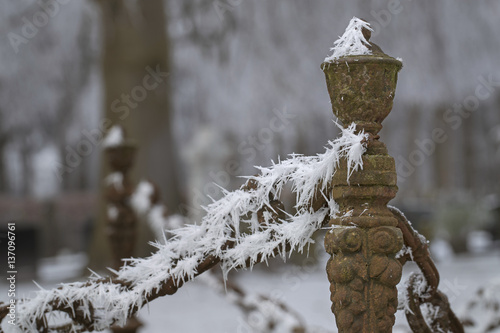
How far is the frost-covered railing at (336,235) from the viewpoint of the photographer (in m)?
1.62

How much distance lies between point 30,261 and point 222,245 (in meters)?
11.0

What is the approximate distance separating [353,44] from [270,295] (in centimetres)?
488

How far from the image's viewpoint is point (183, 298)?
8789 mm

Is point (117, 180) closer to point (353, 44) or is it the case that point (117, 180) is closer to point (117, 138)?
point (117, 138)

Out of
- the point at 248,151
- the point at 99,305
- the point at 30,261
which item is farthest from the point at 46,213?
the point at 99,305

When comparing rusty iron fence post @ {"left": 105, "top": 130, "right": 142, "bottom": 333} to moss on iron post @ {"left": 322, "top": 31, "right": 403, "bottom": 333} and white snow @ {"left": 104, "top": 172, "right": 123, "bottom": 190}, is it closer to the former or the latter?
white snow @ {"left": 104, "top": 172, "right": 123, "bottom": 190}

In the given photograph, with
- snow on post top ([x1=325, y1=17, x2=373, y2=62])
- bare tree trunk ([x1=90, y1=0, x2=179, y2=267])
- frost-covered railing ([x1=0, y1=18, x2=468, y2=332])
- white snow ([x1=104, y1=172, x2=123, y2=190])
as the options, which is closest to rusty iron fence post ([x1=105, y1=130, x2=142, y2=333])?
white snow ([x1=104, y1=172, x2=123, y2=190])

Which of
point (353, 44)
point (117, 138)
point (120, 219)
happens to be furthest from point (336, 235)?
point (117, 138)

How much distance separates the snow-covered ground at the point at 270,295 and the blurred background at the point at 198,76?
1.20 m

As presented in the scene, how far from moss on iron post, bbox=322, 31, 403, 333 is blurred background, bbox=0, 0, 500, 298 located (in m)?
6.57

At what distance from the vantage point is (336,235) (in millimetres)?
1634

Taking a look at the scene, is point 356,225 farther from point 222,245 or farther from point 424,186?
point 424,186

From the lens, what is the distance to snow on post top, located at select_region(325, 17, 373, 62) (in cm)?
168

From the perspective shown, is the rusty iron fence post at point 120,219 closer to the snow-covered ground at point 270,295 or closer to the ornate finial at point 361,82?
the snow-covered ground at point 270,295
